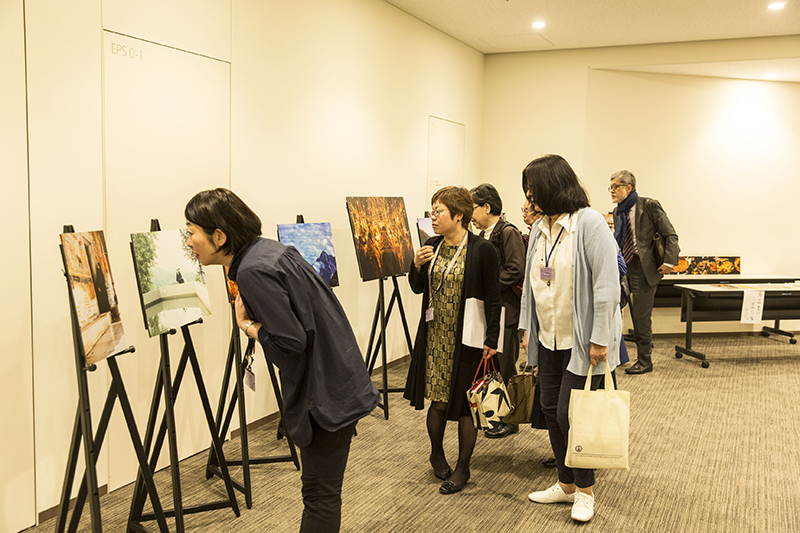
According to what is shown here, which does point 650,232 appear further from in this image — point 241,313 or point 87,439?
point 87,439

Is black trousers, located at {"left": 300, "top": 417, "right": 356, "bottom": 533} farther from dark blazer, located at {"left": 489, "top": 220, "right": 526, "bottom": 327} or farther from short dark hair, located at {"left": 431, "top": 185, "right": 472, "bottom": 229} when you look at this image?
dark blazer, located at {"left": 489, "top": 220, "right": 526, "bottom": 327}

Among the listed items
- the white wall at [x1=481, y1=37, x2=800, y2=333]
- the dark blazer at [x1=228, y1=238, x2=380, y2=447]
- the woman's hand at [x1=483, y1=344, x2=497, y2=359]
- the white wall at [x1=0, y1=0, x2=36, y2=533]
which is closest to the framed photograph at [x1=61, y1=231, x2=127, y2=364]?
the white wall at [x1=0, y1=0, x2=36, y2=533]

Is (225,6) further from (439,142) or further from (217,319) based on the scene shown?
(439,142)

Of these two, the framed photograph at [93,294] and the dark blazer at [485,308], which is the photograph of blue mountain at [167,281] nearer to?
the framed photograph at [93,294]

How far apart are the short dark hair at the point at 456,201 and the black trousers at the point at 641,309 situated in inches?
123

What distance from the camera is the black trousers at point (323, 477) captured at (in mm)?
1876

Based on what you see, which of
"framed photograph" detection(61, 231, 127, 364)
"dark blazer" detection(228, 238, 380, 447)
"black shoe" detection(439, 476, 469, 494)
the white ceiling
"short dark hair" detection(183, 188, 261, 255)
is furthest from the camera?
the white ceiling

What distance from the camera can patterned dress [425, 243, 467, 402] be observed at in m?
2.95

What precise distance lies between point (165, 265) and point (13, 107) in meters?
0.86

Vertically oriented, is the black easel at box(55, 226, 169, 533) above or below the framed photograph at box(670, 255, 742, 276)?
below

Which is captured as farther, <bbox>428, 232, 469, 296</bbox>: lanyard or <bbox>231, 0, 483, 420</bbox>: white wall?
<bbox>231, 0, 483, 420</bbox>: white wall

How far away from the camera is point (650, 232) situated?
542 cm

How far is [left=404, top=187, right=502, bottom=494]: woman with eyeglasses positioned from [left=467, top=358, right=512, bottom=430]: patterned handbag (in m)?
0.09

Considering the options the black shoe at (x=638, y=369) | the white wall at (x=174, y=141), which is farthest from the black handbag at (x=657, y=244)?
the white wall at (x=174, y=141)
